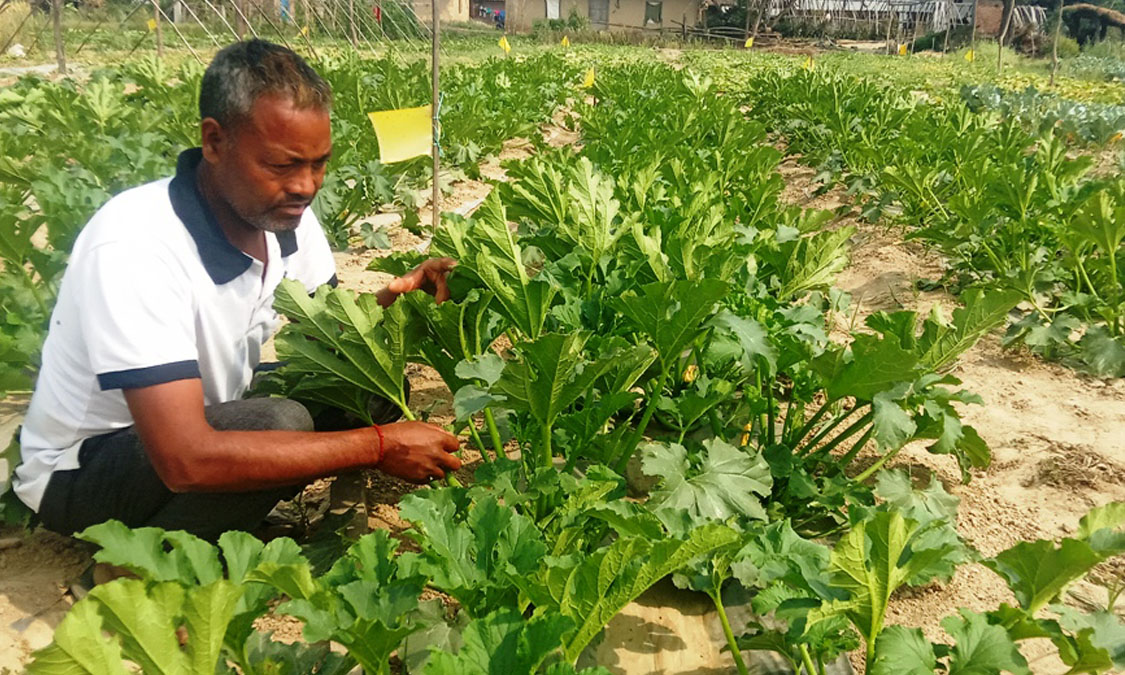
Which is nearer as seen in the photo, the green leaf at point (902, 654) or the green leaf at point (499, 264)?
the green leaf at point (902, 654)

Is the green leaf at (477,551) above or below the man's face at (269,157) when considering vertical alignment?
below

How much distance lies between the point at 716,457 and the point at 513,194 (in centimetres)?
207

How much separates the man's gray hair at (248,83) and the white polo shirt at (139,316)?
268mm

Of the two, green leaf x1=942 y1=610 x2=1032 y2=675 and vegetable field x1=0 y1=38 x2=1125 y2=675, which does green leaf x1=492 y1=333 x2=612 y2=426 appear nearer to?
vegetable field x1=0 y1=38 x2=1125 y2=675

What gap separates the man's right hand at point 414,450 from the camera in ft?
7.50

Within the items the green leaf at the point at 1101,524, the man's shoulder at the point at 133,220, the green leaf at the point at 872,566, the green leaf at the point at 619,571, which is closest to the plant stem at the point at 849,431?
the green leaf at the point at 1101,524

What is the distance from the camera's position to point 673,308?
2.37 m

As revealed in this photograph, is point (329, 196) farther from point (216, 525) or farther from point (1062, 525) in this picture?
point (1062, 525)

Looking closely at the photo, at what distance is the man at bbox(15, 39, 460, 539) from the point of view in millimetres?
2027

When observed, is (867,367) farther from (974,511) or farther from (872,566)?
(974,511)

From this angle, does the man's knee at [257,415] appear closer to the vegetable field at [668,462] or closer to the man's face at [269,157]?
the vegetable field at [668,462]

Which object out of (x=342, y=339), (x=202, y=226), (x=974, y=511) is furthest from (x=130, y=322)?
(x=974, y=511)

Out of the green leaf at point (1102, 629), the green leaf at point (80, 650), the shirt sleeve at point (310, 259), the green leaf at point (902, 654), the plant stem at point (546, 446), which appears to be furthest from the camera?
the shirt sleeve at point (310, 259)

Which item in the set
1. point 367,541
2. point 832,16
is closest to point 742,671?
point 367,541
